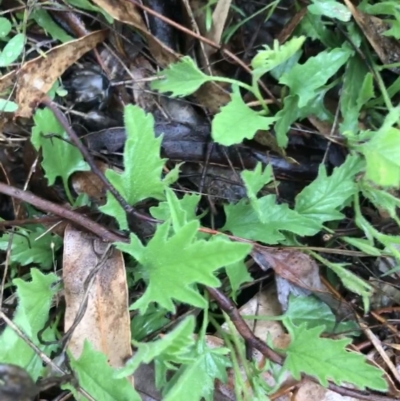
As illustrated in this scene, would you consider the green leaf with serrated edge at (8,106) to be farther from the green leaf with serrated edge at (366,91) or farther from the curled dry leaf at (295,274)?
the green leaf with serrated edge at (366,91)

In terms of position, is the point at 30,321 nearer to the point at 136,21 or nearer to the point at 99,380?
the point at 99,380

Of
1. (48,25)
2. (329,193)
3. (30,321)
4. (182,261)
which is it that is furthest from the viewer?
(48,25)

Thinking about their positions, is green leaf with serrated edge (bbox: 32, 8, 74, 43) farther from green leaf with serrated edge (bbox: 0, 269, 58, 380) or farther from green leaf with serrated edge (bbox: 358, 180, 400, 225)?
green leaf with serrated edge (bbox: 358, 180, 400, 225)

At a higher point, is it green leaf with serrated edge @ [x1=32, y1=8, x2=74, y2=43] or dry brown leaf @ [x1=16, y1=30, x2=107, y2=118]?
green leaf with serrated edge @ [x1=32, y1=8, x2=74, y2=43]

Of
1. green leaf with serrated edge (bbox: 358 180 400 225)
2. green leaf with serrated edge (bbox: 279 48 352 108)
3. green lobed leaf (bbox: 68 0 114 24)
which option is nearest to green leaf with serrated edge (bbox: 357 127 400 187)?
green leaf with serrated edge (bbox: 358 180 400 225)

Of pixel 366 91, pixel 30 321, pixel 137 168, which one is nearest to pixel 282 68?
pixel 366 91

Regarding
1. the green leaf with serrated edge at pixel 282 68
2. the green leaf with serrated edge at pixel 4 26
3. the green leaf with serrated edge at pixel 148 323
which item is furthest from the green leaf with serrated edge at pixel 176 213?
the green leaf with serrated edge at pixel 4 26

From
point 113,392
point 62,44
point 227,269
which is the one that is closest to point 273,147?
point 227,269
